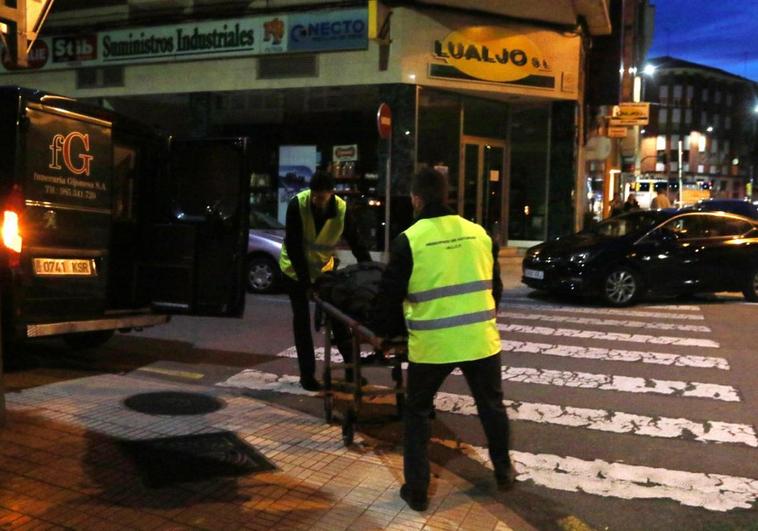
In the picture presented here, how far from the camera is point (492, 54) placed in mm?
17578

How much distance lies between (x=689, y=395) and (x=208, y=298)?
182 inches

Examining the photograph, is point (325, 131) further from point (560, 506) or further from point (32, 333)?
point (560, 506)

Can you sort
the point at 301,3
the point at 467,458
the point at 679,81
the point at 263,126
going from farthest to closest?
the point at 679,81 → the point at 263,126 → the point at 301,3 → the point at 467,458

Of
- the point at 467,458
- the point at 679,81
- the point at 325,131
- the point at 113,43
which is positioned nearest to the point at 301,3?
the point at 325,131

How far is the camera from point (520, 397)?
6.71 meters

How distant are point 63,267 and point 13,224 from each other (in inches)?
27.6

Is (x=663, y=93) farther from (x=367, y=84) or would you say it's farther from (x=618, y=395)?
(x=618, y=395)

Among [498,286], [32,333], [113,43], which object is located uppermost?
[113,43]

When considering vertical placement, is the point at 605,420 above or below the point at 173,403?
below

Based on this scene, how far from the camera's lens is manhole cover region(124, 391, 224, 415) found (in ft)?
18.8

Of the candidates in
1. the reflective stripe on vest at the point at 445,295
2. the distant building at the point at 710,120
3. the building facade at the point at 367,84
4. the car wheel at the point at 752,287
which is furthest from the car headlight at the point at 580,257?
the distant building at the point at 710,120

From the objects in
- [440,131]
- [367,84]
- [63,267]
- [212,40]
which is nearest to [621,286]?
[440,131]

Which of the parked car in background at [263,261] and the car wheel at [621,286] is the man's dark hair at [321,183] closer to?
the parked car in background at [263,261]

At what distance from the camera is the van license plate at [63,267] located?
6.35 m
